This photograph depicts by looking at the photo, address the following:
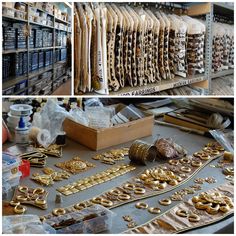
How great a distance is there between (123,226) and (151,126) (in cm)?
82

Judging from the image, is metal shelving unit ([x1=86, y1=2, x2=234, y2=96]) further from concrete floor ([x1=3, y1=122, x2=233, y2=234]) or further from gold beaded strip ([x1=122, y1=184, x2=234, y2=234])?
gold beaded strip ([x1=122, y1=184, x2=234, y2=234])

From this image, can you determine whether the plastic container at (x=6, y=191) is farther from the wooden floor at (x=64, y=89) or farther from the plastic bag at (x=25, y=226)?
the wooden floor at (x=64, y=89)

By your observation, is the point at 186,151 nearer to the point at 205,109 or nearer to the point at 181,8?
the point at 205,109

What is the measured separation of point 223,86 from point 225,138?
1056 mm

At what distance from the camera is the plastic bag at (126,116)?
1563 millimetres

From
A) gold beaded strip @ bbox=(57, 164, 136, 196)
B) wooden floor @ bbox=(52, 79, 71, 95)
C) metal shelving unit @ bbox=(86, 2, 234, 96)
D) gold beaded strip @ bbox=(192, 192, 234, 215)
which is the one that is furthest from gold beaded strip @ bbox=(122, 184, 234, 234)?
metal shelving unit @ bbox=(86, 2, 234, 96)

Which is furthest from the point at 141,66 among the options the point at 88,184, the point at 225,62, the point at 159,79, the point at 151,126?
the point at 225,62

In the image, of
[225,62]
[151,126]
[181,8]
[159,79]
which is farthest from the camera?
[225,62]

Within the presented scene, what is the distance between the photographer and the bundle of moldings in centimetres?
132

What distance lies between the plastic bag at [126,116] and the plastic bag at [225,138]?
34 centimetres

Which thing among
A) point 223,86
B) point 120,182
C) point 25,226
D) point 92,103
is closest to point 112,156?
point 120,182

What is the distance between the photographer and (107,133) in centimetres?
143

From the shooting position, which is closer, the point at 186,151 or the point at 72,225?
the point at 72,225

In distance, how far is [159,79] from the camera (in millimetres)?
1901
